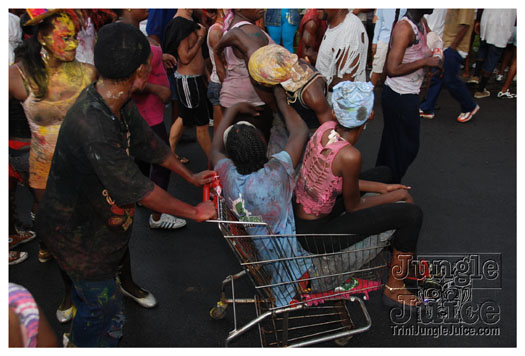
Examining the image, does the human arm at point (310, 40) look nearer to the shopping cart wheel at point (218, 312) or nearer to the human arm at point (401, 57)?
the human arm at point (401, 57)

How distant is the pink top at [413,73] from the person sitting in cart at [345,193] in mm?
1353

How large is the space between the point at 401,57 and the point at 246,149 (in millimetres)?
2056

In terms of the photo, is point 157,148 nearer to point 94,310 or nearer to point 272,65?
point 94,310

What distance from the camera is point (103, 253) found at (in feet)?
7.62

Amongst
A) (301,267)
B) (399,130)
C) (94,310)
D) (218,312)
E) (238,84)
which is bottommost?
(218,312)

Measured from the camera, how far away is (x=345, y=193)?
2562 millimetres

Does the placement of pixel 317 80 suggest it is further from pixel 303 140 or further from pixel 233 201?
pixel 233 201

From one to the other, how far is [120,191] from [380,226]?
150 cm

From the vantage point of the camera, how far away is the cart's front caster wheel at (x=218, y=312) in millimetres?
3041

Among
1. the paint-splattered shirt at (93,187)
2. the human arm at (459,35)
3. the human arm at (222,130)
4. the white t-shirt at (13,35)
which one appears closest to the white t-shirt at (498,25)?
the human arm at (459,35)

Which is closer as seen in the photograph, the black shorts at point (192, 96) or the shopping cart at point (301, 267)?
the shopping cart at point (301, 267)

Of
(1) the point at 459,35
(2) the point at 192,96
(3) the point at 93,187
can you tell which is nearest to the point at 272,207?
(3) the point at 93,187

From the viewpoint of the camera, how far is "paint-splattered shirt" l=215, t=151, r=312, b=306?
2385mm

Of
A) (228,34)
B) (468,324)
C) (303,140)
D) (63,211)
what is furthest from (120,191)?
(468,324)
